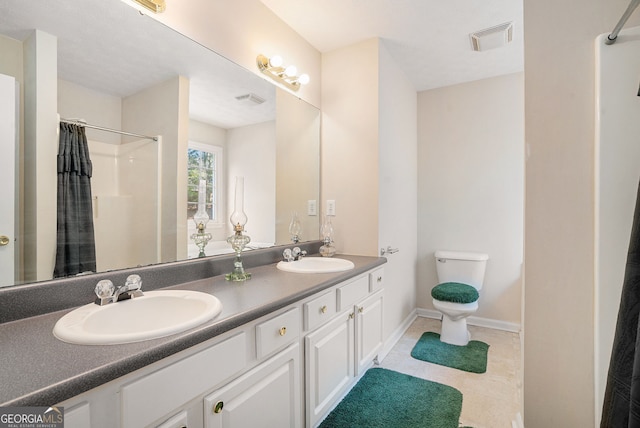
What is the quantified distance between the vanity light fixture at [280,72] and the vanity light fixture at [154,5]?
0.62 meters

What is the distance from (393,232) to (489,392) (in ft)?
4.07

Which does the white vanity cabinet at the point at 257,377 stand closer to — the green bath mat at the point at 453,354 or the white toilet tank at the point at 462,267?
the green bath mat at the point at 453,354

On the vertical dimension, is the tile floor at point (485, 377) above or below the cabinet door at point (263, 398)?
below

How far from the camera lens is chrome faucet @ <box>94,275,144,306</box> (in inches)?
38.6

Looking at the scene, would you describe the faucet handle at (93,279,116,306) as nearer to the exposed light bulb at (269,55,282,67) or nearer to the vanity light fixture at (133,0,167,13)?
the vanity light fixture at (133,0,167,13)

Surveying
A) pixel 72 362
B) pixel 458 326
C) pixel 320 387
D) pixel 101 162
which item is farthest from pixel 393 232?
pixel 72 362

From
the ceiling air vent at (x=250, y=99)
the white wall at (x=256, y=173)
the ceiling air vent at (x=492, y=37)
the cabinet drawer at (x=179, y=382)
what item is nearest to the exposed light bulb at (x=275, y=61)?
the ceiling air vent at (x=250, y=99)

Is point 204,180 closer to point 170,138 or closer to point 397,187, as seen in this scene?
point 170,138

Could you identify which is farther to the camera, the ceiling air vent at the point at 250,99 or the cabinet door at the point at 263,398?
the ceiling air vent at the point at 250,99

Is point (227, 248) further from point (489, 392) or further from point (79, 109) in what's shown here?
point (489, 392)

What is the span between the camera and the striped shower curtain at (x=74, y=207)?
103 centimetres

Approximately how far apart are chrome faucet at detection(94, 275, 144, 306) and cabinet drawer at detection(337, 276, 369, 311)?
921mm

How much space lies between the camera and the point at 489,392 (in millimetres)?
1823

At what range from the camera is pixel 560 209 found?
3.83ft
